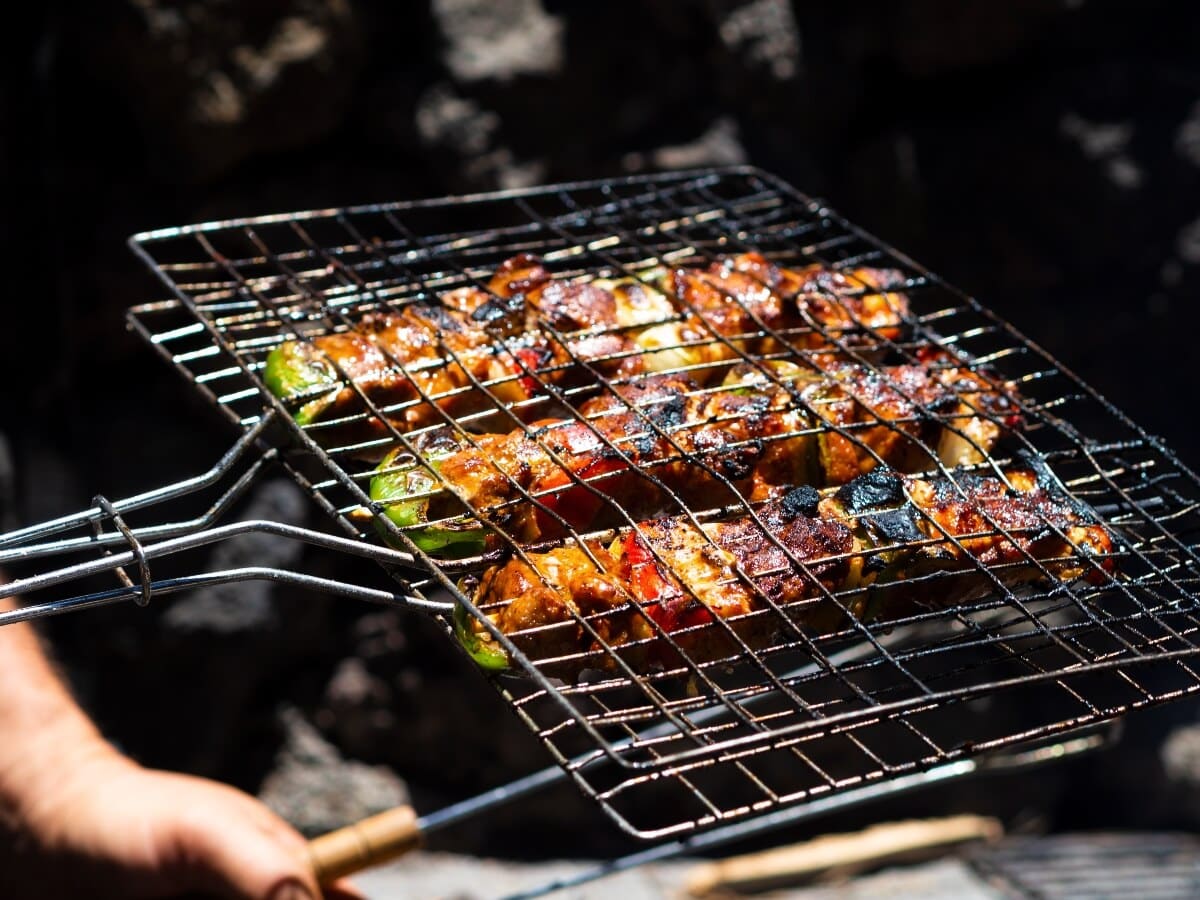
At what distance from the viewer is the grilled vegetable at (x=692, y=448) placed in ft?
6.28

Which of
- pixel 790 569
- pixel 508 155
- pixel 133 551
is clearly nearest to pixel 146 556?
pixel 133 551

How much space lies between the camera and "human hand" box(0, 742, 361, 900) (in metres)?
2.44

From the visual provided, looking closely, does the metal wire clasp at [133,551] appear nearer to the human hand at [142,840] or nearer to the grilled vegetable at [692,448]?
the grilled vegetable at [692,448]

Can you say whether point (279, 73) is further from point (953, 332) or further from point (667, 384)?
point (953, 332)

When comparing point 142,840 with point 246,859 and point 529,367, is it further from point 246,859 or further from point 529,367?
point 529,367

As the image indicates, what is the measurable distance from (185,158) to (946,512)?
3.32m

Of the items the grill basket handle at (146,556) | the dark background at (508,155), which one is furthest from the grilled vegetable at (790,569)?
the dark background at (508,155)

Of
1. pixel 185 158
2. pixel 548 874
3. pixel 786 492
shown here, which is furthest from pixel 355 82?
pixel 548 874

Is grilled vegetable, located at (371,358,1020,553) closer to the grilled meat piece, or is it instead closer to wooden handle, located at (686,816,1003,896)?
the grilled meat piece

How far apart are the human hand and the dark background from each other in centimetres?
187

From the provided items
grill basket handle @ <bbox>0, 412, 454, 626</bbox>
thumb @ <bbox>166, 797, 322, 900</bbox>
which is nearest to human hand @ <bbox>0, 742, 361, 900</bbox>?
thumb @ <bbox>166, 797, 322, 900</bbox>

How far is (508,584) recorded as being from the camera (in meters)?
1.78

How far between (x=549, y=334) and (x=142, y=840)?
→ 63.4 inches

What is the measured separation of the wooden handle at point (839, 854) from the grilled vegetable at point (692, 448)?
3500 millimetres
